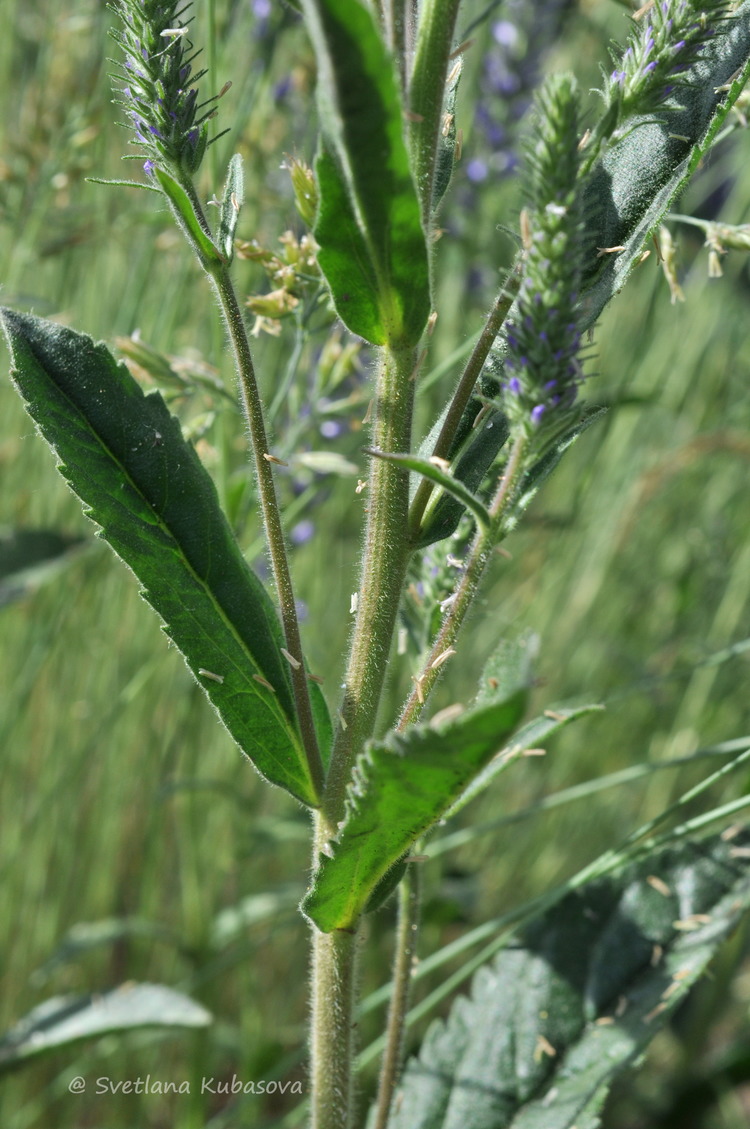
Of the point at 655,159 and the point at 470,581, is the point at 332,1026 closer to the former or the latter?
the point at 470,581

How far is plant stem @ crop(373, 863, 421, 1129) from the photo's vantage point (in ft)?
1.84

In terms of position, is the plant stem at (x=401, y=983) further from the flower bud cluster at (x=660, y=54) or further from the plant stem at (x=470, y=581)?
the flower bud cluster at (x=660, y=54)

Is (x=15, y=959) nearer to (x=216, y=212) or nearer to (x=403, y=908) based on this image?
(x=403, y=908)

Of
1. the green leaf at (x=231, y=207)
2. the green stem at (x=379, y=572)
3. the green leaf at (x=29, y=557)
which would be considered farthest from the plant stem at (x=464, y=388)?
the green leaf at (x=29, y=557)

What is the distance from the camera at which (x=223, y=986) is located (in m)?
1.30

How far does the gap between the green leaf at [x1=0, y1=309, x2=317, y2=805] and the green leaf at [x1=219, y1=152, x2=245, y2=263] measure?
0.07m

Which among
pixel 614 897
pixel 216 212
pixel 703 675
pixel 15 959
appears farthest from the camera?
pixel 703 675

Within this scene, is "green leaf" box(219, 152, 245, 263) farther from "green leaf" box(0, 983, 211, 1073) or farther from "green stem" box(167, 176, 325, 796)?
"green leaf" box(0, 983, 211, 1073)

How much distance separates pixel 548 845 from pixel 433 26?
1.16 metres

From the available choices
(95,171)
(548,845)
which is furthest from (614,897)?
(95,171)

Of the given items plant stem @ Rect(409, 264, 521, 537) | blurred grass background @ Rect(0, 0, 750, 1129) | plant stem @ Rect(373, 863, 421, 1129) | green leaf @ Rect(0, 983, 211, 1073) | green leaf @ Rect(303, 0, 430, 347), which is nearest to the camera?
green leaf @ Rect(303, 0, 430, 347)

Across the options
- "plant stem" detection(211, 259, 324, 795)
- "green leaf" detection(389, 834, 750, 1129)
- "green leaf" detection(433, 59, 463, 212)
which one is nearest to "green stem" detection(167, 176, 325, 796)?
"plant stem" detection(211, 259, 324, 795)

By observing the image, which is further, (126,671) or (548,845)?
(548,845)

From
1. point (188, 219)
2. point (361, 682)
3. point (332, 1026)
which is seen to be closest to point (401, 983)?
point (332, 1026)
